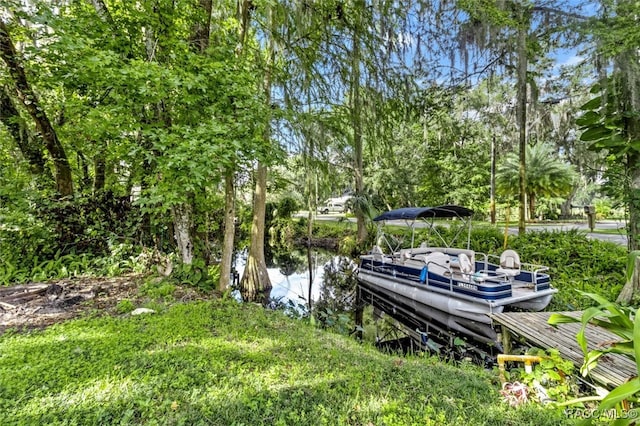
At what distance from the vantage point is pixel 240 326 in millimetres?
3807

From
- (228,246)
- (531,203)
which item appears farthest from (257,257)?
(531,203)

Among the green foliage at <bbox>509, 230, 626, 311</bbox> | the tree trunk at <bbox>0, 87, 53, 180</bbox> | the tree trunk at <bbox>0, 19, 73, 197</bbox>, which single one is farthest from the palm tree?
the tree trunk at <bbox>0, 87, 53, 180</bbox>

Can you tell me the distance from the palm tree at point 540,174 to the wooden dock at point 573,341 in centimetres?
1556

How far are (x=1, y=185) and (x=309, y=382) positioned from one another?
6444 millimetres

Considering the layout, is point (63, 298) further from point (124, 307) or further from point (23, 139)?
point (23, 139)

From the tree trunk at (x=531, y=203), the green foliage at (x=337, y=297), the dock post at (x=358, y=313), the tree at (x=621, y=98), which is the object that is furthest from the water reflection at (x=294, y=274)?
the tree trunk at (x=531, y=203)

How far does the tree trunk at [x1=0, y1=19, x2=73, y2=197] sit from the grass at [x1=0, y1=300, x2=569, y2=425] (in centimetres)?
382

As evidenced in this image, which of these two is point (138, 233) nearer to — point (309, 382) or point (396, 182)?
point (309, 382)

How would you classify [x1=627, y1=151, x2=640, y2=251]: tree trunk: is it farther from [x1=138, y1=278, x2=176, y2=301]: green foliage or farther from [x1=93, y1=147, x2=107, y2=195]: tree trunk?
[x1=93, y1=147, x2=107, y2=195]: tree trunk

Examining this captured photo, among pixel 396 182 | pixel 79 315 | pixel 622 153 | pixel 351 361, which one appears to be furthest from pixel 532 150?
pixel 79 315

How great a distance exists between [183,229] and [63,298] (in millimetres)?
1991

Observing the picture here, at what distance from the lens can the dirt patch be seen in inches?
146

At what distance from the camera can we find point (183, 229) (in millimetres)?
5727

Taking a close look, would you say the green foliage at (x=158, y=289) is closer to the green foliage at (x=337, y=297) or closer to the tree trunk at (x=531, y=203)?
the green foliage at (x=337, y=297)
